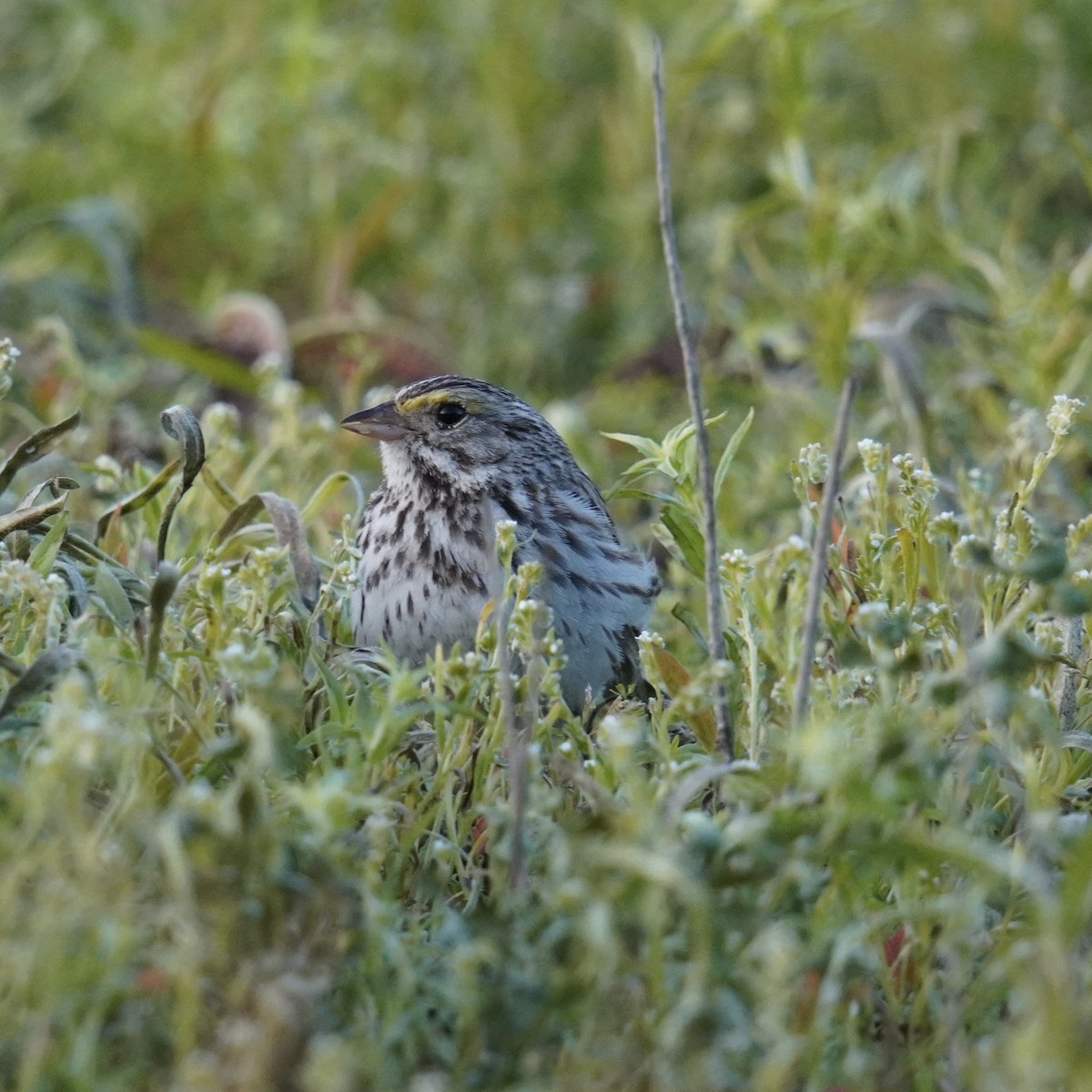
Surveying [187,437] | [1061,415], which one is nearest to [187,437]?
[187,437]

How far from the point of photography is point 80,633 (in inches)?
100

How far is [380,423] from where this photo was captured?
3943 millimetres

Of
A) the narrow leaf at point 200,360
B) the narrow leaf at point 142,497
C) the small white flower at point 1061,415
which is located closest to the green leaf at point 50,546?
the narrow leaf at point 142,497

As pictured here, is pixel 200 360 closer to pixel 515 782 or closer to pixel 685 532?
pixel 685 532

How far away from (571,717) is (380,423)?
1.36 metres

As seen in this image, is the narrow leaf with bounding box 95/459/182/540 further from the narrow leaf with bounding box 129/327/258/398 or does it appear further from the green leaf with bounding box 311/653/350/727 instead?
the narrow leaf with bounding box 129/327/258/398

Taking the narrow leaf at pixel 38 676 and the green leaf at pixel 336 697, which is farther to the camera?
the green leaf at pixel 336 697

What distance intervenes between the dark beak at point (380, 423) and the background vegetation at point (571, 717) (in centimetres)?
21

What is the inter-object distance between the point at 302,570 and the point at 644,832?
1.35 m

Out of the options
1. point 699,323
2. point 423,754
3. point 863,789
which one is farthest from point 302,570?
point 699,323

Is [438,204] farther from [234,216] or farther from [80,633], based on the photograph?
[80,633]

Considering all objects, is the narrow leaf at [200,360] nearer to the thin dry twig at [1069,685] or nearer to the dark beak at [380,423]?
the dark beak at [380,423]

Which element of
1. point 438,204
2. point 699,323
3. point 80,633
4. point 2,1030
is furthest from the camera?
point 438,204

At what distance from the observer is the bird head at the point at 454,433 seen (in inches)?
153
